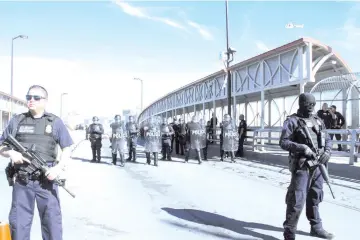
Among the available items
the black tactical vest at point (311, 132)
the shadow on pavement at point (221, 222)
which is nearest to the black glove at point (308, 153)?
the black tactical vest at point (311, 132)

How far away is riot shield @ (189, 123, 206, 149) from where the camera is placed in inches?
503

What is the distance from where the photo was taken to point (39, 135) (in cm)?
320

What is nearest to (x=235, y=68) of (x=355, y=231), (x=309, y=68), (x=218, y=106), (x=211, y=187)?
(x=309, y=68)

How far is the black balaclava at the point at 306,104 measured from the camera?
162 inches

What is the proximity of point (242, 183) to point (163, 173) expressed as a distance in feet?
8.74

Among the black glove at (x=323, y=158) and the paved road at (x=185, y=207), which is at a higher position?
the black glove at (x=323, y=158)

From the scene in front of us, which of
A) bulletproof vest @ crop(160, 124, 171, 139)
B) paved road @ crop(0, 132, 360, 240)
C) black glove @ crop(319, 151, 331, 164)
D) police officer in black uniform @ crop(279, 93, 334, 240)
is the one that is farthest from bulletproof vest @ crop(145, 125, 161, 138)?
black glove @ crop(319, 151, 331, 164)

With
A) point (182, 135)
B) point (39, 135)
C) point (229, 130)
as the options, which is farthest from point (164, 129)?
point (39, 135)

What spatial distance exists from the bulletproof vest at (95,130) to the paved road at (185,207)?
3171 millimetres

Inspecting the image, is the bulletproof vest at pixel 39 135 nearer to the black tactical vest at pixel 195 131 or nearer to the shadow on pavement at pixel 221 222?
the shadow on pavement at pixel 221 222

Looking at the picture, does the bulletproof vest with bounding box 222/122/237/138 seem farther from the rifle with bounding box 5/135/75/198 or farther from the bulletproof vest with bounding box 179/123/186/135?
the rifle with bounding box 5/135/75/198

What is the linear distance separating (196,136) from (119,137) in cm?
282

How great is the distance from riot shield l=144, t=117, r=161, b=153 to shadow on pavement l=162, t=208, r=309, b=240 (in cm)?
634

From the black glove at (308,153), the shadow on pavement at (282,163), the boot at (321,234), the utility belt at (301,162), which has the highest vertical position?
the black glove at (308,153)
